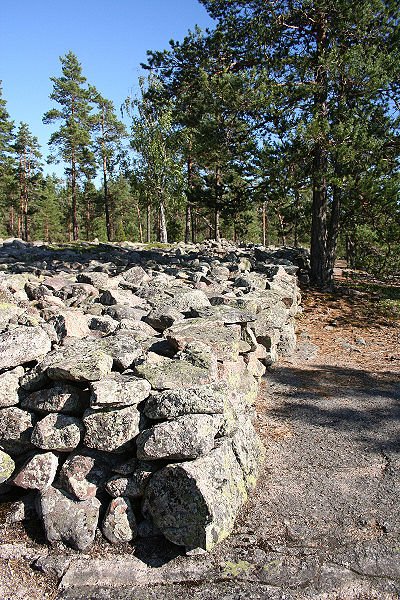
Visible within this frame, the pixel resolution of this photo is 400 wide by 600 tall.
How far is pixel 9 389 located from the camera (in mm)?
3525

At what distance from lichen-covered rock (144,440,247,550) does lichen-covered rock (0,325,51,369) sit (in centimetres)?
148

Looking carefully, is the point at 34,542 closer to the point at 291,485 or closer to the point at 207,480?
the point at 207,480

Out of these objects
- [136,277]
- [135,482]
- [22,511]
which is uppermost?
[136,277]

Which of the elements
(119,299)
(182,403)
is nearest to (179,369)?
(182,403)

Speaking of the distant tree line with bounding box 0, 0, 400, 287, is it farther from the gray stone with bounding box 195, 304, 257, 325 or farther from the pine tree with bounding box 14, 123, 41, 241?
the pine tree with bounding box 14, 123, 41, 241

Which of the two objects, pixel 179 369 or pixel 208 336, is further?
pixel 208 336

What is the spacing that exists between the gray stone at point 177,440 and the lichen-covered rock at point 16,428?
947 millimetres

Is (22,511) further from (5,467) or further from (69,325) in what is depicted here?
(69,325)

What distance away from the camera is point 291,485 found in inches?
148

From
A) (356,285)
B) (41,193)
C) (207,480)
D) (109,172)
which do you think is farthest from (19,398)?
(41,193)

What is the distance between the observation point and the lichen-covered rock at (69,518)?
3057 millimetres

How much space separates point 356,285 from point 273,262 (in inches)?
146

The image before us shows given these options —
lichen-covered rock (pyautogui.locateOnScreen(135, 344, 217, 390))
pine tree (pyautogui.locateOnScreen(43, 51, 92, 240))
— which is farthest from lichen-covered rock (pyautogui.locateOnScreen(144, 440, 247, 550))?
pine tree (pyautogui.locateOnScreen(43, 51, 92, 240))

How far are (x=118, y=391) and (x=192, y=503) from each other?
93 cm
